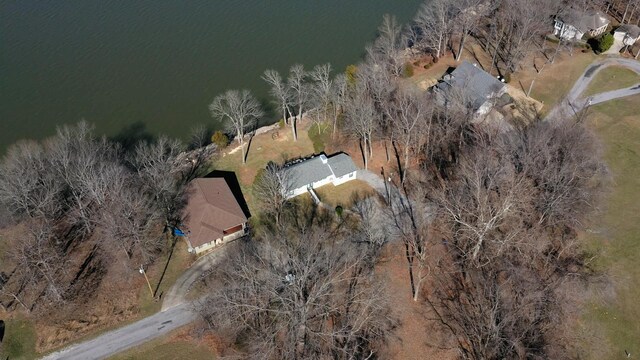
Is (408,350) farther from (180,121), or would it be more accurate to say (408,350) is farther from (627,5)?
(627,5)

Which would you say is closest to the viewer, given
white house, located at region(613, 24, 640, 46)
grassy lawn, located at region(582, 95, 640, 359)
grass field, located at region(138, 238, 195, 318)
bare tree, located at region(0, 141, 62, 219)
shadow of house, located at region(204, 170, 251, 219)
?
grassy lawn, located at region(582, 95, 640, 359)

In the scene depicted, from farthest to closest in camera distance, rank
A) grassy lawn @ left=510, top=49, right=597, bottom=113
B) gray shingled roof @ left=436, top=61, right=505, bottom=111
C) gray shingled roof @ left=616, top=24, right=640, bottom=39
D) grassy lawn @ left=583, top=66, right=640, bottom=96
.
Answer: gray shingled roof @ left=616, top=24, right=640, bottom=39
grassy lawn @ left=583, top=66, right=640, bottom=96
grassy lawn @ left=510, top=49, right=597, bottom=113
gray shingled roof @ left=436, top=61, right=505, bottom=111

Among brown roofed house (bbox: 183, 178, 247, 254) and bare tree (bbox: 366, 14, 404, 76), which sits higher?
bare tree (bbox: 366, 14, 404, 76)

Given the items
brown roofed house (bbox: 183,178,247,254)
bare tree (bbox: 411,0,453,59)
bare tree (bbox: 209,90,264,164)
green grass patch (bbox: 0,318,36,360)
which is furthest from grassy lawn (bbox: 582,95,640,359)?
green grass patch (bbox: 0,318,36,360)

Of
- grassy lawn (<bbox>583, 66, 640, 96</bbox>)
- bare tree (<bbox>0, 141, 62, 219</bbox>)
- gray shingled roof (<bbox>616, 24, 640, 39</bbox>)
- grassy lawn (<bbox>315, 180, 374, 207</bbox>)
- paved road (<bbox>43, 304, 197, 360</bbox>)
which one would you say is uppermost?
bare tree (<bbox>0, 141, 62, 219</bbox>)

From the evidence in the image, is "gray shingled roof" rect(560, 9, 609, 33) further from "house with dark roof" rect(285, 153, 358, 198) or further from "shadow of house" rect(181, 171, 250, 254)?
"shadow of house" rect(181, 171, 250, 254)

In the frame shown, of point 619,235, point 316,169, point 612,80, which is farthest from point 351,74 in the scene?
point 619,235

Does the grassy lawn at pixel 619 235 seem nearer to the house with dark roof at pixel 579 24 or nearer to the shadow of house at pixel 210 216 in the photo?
the house with dark roof at pixel 579 24
